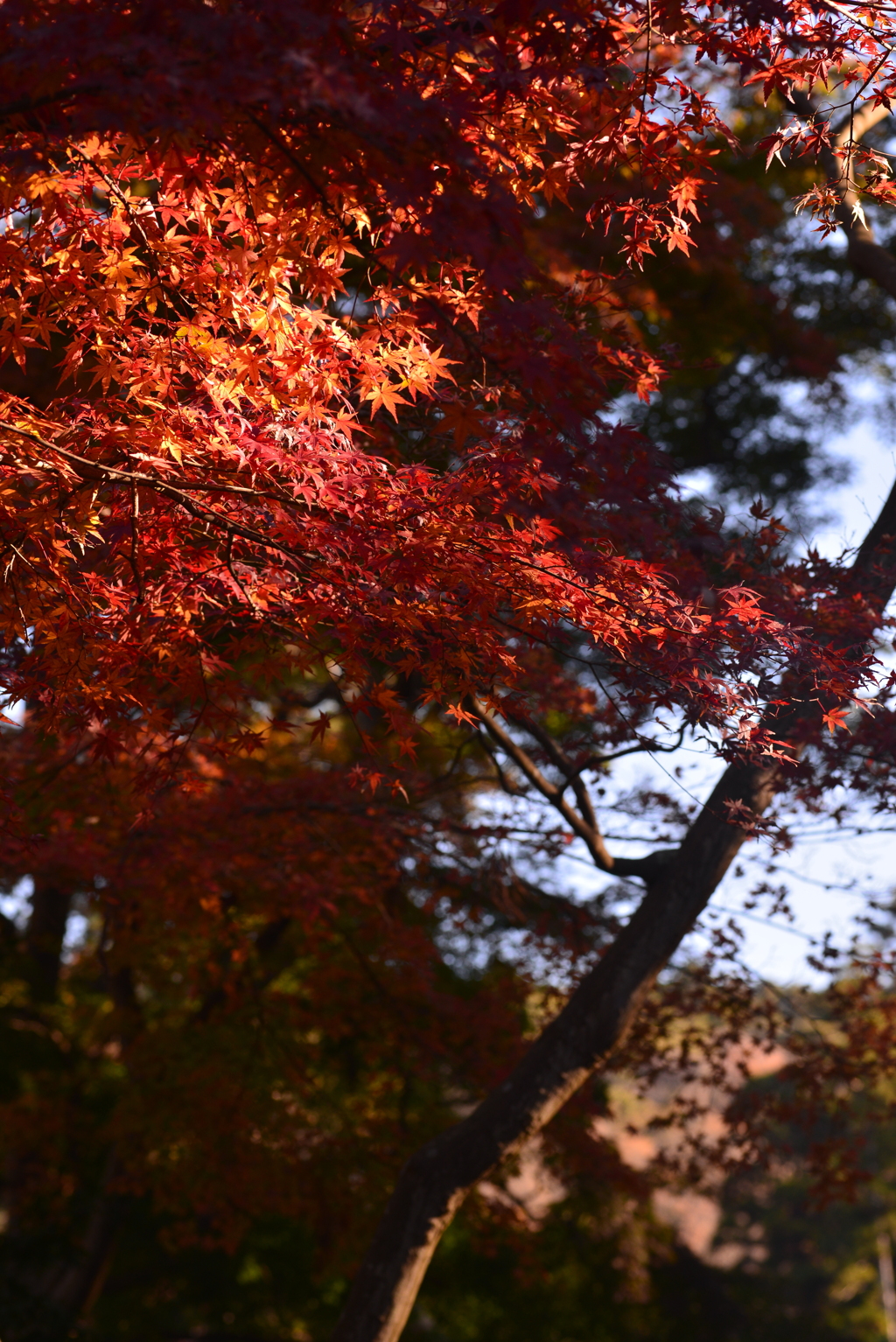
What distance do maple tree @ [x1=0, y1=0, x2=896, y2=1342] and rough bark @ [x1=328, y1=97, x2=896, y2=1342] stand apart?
0.8 inches

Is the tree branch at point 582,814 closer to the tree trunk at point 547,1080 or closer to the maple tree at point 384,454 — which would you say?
the maple tree at point 384,454

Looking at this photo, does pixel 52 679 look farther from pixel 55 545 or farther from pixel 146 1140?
pixel 146 1140

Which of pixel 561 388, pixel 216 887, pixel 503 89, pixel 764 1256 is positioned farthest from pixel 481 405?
pixel 764 1256

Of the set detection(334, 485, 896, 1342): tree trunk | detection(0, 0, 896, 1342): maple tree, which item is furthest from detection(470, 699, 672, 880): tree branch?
detection(334, 485, 896, 1342): tree trunk

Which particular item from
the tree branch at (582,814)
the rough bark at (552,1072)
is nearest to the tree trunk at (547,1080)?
the rough bark at (552,1072)

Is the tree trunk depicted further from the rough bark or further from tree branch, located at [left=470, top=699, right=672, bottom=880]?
tree branch, located at [left=470, top=699, right=672, bottom=880]

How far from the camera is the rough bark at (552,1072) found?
5.16 meters

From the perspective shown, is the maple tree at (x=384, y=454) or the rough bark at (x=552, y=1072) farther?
the rough bark at (x=552, y=1072)

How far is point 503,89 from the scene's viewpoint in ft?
8.48

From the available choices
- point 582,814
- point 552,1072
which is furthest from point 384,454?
point 552,1072

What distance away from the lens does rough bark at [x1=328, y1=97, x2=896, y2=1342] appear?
516cm

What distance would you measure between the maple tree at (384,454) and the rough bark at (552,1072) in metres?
0.02

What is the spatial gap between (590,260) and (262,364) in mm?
10122

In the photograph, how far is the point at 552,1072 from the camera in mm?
5219
